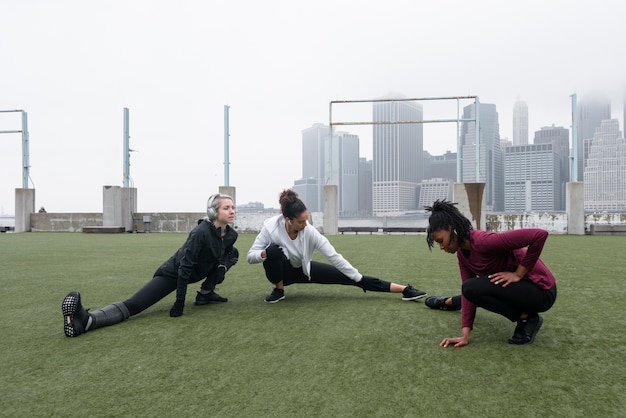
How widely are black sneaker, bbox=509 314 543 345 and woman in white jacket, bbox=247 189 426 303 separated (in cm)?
122

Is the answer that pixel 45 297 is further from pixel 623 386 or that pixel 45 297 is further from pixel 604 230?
pixel 604 230

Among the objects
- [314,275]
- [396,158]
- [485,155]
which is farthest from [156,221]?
[314,275]

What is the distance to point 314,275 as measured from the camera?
163 inches

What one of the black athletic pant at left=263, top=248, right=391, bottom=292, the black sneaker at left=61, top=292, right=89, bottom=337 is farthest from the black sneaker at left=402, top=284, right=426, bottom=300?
the black sneaker at left=61, top=292, right=89, bottom=337

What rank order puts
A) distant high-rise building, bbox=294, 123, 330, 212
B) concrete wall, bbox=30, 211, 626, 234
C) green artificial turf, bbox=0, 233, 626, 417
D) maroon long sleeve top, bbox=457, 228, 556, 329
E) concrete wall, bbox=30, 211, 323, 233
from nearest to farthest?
1. green artificial turf, bbox=0, 233, 626, 417
2. maroon long sleeve top, bbox=457, 228, 556, 329
3. concrete wall, bbox=30, 211, 626, 234
4. distant high-rise building, bbox=294, 123, 330, 212
5. concrete wall, bbox=30, 211, 323, 233

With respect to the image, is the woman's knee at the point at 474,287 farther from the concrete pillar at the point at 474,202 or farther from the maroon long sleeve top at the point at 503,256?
the concrete pillar at the point at 474,202

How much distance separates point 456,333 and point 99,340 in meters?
2.38

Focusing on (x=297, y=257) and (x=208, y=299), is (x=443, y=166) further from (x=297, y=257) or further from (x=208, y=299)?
(x=208, y=299)

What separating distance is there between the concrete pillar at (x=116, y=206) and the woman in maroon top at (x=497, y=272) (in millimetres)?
16043

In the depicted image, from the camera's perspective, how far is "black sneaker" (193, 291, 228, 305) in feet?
13.3

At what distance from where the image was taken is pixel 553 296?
2643 mm

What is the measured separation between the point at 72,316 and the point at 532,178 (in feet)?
60.6

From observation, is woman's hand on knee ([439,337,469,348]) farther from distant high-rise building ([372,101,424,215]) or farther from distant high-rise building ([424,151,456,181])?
distant high-rise building ([372,101,424,215])

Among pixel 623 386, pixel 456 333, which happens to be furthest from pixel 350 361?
pixel 623 386
